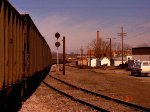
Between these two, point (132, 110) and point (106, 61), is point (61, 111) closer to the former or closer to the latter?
point (132, 110)

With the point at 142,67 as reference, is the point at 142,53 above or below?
above

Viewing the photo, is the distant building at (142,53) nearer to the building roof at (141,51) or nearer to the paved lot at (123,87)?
the building roof at (141,51)

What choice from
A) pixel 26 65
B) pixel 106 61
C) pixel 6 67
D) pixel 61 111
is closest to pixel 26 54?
pixel 26 65

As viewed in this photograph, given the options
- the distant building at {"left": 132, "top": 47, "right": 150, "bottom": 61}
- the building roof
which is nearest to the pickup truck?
the distant building at {"left": 132, "top": 47, "right": 150, "bottom": 61}

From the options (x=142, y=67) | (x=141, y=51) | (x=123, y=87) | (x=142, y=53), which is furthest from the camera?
(x=141, y=51)

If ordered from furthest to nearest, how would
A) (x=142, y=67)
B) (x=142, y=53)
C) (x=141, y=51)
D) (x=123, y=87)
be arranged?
(x=141, y=51)
(x=142, y=53)
(x=142, y=67)
(x=123, y=87)

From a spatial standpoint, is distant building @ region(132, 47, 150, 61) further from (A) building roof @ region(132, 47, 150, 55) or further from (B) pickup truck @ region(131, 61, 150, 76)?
(B) pickup truck @ region(131, 61, 150, 76)

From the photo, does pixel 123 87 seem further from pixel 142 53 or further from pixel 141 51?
pixel 141 51

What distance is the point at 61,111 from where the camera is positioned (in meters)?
13.5

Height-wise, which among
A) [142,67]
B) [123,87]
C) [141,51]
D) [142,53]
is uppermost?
[141,51]

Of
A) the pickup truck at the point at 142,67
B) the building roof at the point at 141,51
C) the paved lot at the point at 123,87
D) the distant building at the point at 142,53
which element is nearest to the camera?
the paved lot at the point at 123,87

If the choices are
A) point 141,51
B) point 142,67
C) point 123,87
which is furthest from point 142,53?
point 123,87

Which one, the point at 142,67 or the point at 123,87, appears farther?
the point at 142,67

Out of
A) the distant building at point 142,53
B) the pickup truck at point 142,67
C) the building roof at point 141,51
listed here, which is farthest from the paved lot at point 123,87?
the building roof at point 141,51
